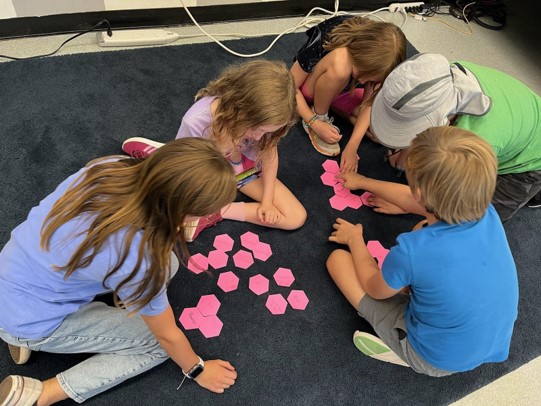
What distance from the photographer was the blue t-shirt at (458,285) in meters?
1.16

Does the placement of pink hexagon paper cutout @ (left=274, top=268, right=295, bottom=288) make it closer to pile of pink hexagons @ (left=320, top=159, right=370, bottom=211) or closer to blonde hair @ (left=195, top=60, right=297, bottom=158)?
pile of pink hexagons @ (left=320, top=159, right=370, bottom=211)

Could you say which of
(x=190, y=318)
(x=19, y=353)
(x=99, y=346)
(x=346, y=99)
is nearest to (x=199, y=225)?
(x=190, y=318)

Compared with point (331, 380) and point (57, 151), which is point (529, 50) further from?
point (57, 151)

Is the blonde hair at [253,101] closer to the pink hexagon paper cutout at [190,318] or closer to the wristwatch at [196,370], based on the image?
the pink hexagon paper cutout at [190,318]

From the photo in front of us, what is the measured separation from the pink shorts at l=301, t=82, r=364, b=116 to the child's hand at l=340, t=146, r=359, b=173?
0.25 meters

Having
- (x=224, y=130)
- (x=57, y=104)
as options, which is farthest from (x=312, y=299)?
(x=57, y=104)

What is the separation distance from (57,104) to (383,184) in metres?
1.33

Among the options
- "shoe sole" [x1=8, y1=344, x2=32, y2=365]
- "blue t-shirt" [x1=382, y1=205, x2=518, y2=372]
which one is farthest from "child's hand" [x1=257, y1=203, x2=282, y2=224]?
"shoe sole" [x1=8, y1=344, x2=32, y2=365]

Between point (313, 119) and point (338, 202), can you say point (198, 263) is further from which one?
point (313, 119)

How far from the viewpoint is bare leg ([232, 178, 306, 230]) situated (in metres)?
1.70

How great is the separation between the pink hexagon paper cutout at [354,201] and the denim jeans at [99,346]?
92 centimetres

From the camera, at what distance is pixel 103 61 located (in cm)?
212

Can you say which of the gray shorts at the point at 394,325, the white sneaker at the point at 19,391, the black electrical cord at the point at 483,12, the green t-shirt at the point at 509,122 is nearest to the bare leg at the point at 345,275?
the gray shorts at the point at 394,325

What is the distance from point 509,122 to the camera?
5.02ft
